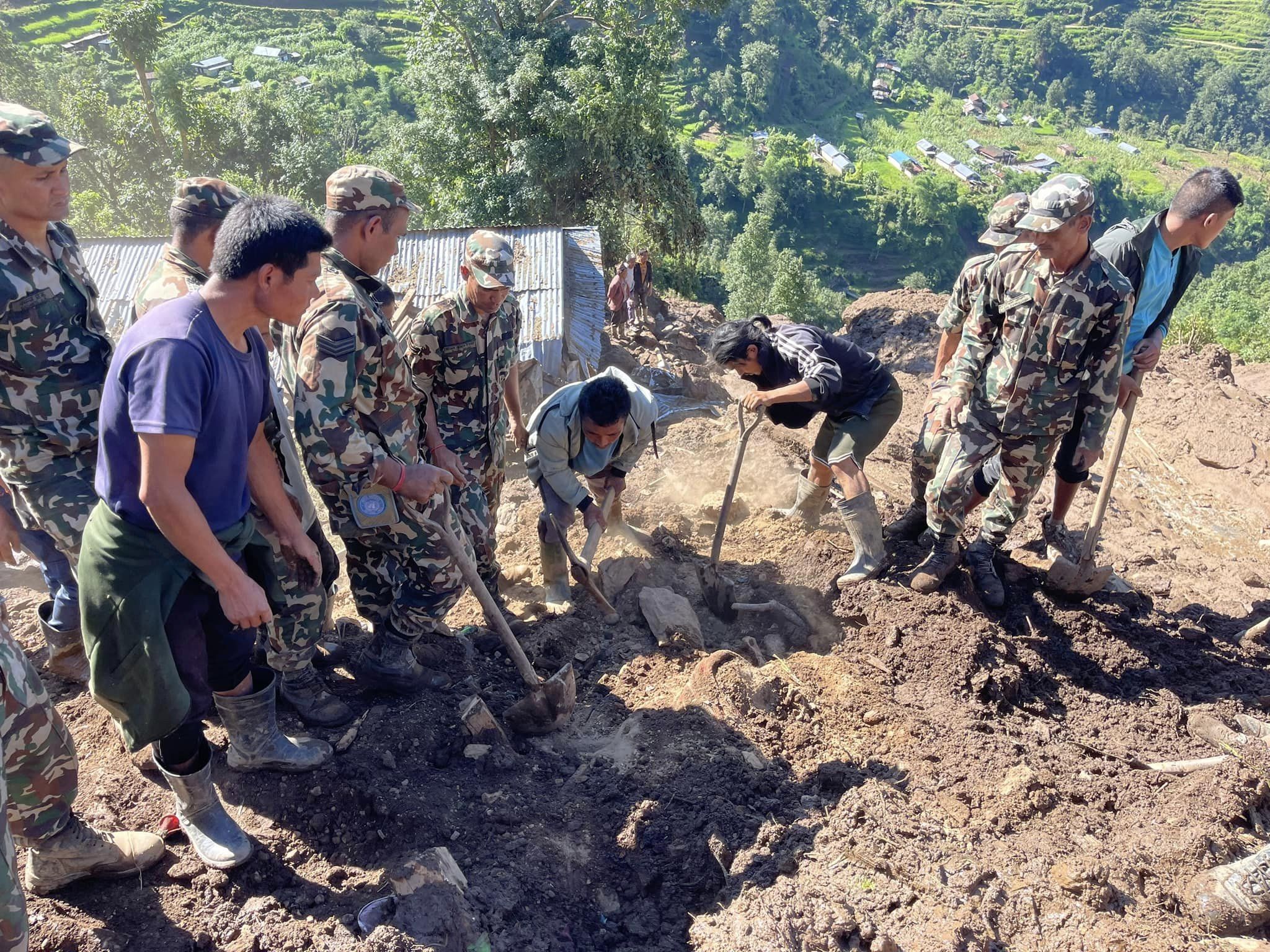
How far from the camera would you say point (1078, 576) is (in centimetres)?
445

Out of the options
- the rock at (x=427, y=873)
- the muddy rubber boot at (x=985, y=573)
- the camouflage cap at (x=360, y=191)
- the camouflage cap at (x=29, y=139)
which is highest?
the camouflage cap at (x=29, y=139)

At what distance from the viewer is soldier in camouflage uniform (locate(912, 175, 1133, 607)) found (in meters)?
3.86

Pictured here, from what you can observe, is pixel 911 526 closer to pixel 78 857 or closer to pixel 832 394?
pixel 832 394

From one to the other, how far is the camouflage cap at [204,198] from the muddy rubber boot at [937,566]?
3646 millimetres

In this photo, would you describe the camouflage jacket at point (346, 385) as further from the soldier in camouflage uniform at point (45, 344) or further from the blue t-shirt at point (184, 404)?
the soldier in camouflage uniform at point (45, 344)

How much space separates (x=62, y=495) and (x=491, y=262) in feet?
6.41

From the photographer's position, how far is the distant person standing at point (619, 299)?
1404 centimetres

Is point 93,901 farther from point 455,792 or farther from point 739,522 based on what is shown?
point 739,522

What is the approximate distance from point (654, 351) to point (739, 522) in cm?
840

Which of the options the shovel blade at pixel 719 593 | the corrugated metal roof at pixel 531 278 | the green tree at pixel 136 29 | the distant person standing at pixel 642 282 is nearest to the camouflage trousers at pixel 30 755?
the shovel blade at pixel 719 593

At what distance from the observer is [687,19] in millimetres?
15375

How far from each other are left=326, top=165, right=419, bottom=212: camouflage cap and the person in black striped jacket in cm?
197

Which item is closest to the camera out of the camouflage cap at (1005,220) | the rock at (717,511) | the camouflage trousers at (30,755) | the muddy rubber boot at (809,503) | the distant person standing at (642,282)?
the camouflage trousers at (30,755)

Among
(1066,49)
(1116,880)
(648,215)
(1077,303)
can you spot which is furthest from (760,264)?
(1066,49)
